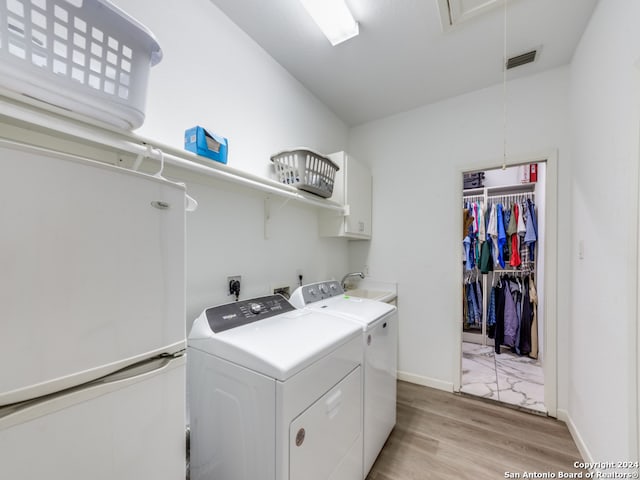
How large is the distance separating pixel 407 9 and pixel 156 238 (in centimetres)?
188

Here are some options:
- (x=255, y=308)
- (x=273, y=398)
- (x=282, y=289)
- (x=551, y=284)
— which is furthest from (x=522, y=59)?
(x=273, y=398)

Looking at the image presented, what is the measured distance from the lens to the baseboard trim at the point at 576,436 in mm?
1604

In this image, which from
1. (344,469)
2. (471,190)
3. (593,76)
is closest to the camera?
(344,469)

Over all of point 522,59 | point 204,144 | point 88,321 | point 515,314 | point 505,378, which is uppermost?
point 522,59

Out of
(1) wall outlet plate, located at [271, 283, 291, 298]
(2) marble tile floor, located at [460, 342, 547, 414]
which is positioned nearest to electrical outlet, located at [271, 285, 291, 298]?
(1) wall outlet plate, located at [271, 283, 291, 298]

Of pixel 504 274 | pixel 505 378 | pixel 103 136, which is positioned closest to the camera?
pixel 103 136

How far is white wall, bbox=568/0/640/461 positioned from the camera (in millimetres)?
1135

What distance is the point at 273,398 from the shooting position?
3.04 feet

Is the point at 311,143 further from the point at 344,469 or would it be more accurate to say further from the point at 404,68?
the point at 344,469

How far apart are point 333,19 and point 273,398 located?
2.05 meters

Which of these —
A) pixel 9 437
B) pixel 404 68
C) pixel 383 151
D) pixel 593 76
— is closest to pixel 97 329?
pixel 9 437

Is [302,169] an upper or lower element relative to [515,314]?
upper

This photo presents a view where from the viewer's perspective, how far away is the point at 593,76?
1.56 meters

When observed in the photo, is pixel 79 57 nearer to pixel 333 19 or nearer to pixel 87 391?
pixel 87 391
